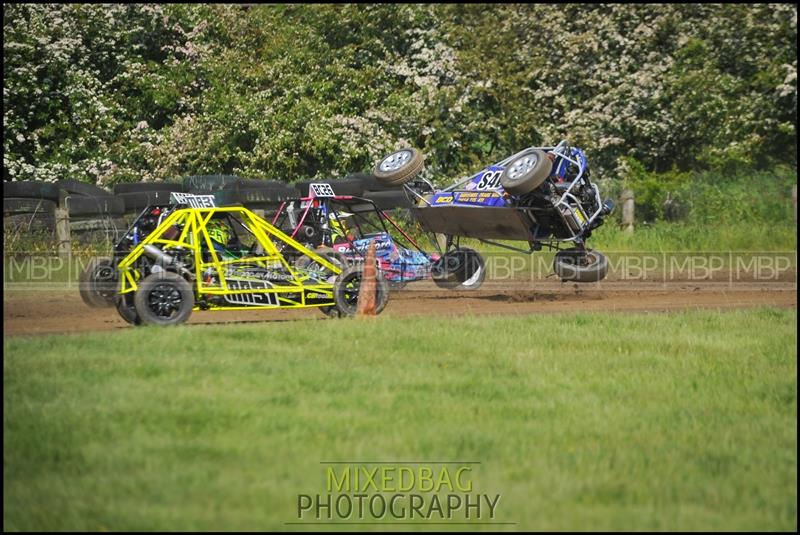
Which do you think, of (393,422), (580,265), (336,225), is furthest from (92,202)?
(393,422)

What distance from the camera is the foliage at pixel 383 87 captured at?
79.0ft

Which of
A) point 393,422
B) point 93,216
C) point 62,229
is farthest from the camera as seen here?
point 93,216

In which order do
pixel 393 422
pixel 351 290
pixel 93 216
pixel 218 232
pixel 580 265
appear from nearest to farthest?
pixel 393 422, pixel 351 290, pixel 218 232, pixel 580 265, pixel 93 216

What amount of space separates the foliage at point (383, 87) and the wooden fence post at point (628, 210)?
3372mm

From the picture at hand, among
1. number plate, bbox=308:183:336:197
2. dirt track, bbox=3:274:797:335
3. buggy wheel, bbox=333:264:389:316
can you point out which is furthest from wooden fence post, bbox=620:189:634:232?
buggy wheel, bbox=333:264:389:316

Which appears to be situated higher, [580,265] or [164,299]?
[580,265]

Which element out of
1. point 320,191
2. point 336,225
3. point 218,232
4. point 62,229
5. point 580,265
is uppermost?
point 320,191

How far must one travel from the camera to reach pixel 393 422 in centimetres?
700

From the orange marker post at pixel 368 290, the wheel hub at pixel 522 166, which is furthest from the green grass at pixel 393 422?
the wheel hub at pixel 522 166

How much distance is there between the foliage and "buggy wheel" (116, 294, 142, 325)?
518 inches

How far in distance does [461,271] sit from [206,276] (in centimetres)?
535

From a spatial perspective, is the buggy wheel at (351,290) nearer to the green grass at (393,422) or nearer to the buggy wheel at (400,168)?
the green grass at (393,422)

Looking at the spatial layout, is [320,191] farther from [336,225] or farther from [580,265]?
[580,265]

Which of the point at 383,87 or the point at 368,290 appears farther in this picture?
the point at 383,87
